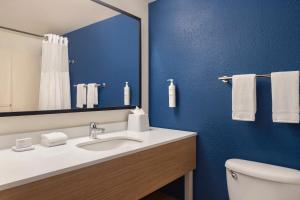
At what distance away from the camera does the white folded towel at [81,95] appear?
1.47m

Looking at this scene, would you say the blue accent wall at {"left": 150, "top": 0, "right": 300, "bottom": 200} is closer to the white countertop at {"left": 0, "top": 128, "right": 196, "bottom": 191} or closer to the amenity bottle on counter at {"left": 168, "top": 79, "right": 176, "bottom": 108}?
the amenity bottle on counter at {"left": 168, "top": 79, "right": 176, "bottom": 108}

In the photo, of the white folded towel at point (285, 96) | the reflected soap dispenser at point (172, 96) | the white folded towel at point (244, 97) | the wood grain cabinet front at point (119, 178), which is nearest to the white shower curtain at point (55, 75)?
the wood grain cabinet front at point (119, 178)

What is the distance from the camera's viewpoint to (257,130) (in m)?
1.35

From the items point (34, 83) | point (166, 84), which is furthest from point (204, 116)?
point (34, 83)

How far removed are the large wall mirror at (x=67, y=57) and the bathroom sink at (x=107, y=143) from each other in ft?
0.91

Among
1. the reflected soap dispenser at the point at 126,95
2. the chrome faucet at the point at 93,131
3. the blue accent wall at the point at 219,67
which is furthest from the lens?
the reflected soap dispenser at the point at 126,95

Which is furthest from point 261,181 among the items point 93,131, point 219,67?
point 93,131

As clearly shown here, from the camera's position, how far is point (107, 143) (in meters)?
1.46

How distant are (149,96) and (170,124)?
36 centimetres

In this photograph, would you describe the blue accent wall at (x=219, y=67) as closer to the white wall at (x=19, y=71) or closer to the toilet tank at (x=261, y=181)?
the toilet tank at (x=261, y=181)

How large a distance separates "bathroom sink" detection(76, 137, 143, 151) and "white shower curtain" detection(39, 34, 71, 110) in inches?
12.0

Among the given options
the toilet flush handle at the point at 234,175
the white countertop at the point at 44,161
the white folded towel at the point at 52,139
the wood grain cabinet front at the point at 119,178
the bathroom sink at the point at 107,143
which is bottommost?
the toilet flush handle at the point at 234,175

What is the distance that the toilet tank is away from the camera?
109cm

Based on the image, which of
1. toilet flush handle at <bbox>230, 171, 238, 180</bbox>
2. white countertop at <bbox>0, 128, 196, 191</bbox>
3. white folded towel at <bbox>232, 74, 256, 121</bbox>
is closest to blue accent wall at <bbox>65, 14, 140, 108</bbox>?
white countertop at <bbox>0, 128, 196, 191</bbox>
